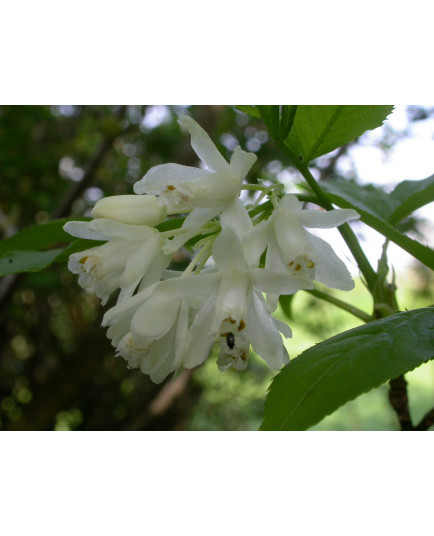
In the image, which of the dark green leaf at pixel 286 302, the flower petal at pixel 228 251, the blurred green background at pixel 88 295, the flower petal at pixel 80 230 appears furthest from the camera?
the blurred green background at pixel 88 295

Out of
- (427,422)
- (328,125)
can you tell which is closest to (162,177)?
(328,125)

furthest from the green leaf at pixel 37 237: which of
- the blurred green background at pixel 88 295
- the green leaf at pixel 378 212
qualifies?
the blurred green background at pixel 88 295

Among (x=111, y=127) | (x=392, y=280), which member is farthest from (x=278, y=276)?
(x=111, y=127)

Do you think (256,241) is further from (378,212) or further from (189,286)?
(378,212)

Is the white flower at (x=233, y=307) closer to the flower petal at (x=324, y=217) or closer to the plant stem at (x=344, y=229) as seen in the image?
the flower petal at (x=324, y=217)

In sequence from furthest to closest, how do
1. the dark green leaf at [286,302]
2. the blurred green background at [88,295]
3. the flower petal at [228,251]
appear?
the blurred green background at [88,295] < the dark green leaf at [286,302] < the flower petal at [228,251]

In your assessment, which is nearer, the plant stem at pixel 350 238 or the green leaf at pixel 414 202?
the plant stem at pixel 350 238

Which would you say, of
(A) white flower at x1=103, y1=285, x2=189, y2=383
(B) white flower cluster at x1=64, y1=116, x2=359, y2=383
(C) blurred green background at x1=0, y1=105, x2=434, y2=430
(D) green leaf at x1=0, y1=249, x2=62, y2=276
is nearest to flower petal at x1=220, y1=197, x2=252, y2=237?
(B) white flower cluster at x1=64, y1=116, x2=359, y2=383

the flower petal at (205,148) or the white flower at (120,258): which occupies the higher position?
the flower petal at (205,148)
